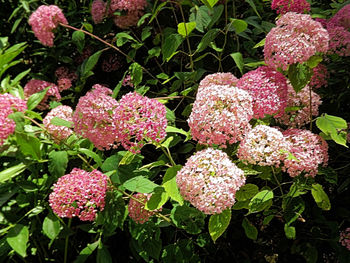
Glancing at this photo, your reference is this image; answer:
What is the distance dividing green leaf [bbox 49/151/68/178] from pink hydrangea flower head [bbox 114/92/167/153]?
0.91 feet

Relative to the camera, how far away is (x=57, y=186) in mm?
1376

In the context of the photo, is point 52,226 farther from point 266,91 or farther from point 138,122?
point 266,91

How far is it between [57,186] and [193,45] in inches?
50.2

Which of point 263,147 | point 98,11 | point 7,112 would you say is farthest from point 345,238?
point 98,11

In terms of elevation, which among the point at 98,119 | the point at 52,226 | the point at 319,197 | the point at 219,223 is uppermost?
the point at 98,119

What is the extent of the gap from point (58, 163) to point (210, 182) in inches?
26.7

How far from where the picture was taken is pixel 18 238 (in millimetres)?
1433

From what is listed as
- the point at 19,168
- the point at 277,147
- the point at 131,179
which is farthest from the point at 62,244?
the point at 277,147

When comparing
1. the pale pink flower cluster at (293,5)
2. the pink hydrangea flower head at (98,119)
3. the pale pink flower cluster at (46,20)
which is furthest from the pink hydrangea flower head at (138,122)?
the pale pink flower cluster at (46,20)

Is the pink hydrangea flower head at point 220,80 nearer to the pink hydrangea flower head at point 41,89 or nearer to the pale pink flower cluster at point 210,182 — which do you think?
the pale pink flower cluster at point 210,182

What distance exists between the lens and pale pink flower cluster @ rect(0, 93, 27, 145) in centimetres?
130

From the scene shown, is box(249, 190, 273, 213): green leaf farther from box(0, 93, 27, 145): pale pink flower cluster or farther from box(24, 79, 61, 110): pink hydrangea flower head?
box(24, 79, 61, 110): pink hydrangea flower head

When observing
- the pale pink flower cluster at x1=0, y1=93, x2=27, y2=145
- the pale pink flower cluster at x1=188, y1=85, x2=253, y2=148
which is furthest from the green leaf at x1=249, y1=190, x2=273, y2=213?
the pale pink flower cluster at x1=0, y1=93, x2=27, y2=145

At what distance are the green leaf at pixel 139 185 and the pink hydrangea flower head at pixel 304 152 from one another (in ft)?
1.68
